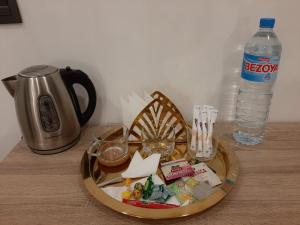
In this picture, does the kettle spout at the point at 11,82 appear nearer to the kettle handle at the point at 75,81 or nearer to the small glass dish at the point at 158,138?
the kettle handle at the point at 75,81

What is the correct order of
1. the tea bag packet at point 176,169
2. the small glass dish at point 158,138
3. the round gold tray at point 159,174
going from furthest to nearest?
the small glass dish at point 158,138 → the tea bag packet at point 176,169 → the round gold tray at point 159,174

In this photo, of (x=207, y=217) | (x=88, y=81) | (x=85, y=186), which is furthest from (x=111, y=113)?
(x=207, y=217)

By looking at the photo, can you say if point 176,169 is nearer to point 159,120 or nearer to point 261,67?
point 159,120

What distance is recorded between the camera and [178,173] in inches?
24.4

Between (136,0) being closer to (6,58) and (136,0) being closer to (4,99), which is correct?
(6,58)

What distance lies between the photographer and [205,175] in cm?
62

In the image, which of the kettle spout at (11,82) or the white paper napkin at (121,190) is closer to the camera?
the white paper napkin at (121,190)

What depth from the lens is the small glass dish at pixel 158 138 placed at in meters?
0.74

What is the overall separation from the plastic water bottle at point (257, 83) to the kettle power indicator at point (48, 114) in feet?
1.77

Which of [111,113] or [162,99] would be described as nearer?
[162,99]

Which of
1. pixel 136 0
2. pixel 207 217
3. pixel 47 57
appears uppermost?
pixel 136 0

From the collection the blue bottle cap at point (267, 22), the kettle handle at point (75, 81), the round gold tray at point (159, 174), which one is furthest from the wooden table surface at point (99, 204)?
the blue bottle cap at point (267, 22)

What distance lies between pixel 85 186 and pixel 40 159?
201mm

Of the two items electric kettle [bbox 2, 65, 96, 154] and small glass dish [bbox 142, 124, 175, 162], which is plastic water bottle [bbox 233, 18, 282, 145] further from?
electric kettle [bbox 2, 65, 96, 154]
